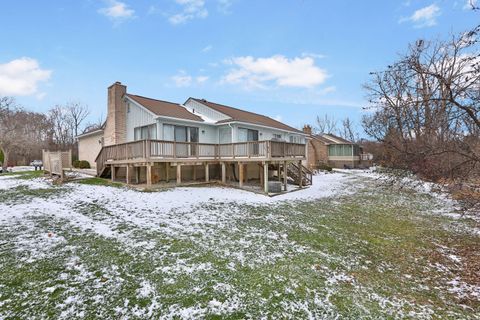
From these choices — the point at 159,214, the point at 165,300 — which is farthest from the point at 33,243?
the point at 165,300

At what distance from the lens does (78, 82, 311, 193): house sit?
44.7ft

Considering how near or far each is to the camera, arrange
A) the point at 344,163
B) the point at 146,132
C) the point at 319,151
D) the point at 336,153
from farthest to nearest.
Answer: the point at 319,151 < the point at 336,153 < the point at 344,163 < the point at 146,132

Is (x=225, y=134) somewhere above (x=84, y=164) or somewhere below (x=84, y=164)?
above

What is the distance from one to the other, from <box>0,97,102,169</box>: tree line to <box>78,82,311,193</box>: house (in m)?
17.5

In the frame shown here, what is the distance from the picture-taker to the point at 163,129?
14.7 metres


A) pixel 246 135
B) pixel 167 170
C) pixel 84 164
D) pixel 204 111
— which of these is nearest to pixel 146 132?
pixel 167 170

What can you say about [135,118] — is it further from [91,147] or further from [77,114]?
[77,114]

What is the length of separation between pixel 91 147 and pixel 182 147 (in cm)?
1191

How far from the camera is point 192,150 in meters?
14.5

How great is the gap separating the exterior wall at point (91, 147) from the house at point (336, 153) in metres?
27.4

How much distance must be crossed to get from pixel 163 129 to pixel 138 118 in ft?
8.04

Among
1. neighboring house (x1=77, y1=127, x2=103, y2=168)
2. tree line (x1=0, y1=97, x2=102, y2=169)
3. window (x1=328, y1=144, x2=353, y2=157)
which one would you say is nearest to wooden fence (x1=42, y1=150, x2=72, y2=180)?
neighboring house (x1=77, y1=127, x2=103, y2=168)

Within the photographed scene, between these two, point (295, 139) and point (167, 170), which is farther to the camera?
point (295, 139)

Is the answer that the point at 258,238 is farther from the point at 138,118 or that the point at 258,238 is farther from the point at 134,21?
the point at 134,21
